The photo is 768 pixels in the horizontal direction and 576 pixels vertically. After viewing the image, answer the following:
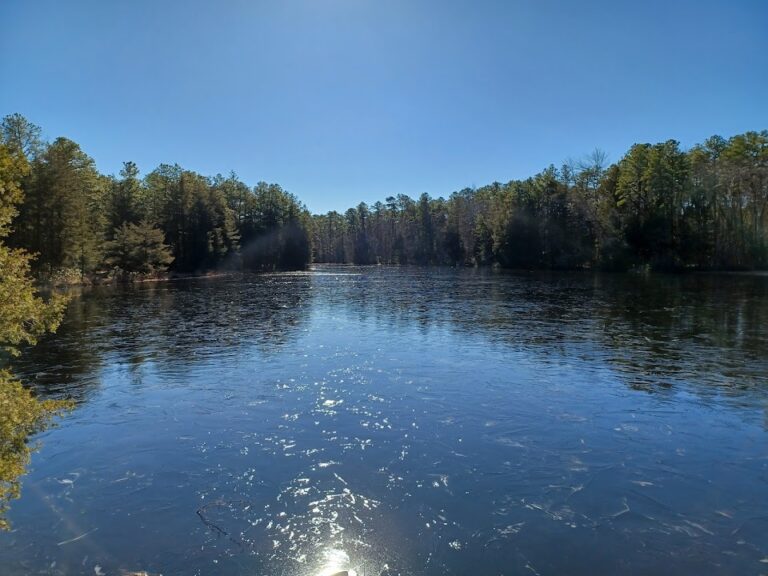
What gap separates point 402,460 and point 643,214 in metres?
80.8

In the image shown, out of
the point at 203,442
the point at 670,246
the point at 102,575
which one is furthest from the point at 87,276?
the point at 670,246

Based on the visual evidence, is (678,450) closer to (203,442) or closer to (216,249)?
(203,442)

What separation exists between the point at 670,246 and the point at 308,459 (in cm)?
8097

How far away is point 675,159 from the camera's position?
74312 millimetres

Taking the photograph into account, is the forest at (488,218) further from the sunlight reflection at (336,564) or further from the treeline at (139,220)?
the sunlight reflection at (336,564)

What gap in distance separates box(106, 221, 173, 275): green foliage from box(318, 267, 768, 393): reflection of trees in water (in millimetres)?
33991

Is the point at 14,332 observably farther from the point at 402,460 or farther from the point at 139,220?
the point at 139,220

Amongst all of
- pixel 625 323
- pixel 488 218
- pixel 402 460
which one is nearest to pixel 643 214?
pixel 488 218

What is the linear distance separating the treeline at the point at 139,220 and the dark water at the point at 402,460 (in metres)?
5.43

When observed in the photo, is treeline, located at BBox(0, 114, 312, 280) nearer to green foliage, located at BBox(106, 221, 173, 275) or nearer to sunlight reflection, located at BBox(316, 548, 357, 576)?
green foliage, located at BBox(106, 221, 173, 275)

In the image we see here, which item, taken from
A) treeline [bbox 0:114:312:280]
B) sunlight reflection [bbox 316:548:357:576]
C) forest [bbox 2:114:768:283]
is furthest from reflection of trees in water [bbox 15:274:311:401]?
forest [bbox 2:114:768:283]

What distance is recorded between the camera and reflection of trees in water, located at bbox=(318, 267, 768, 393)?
16.9m

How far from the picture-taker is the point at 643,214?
3066 inches

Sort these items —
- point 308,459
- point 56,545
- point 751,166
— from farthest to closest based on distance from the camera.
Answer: point 751,166 → point 308,459 → point 56,545
